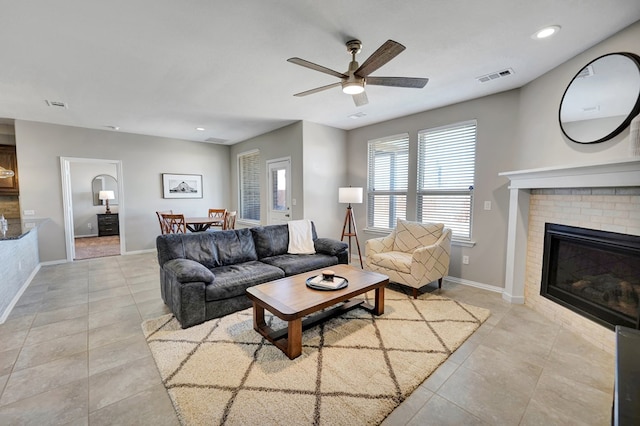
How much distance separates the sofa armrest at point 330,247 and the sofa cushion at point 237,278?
0.93 meters

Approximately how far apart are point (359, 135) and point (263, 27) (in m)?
3.42

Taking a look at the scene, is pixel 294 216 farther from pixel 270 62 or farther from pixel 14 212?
pixel 14 212

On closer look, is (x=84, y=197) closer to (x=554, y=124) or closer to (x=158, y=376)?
(x=158, y=376)

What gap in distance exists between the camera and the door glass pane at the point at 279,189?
5453 millimetres

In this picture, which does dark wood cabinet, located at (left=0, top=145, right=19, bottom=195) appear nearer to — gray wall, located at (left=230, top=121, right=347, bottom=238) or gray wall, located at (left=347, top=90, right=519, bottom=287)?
gray wall, located at (left=230, top=121, right=347, bottom=238)

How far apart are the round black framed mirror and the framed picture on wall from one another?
6817 millimetres

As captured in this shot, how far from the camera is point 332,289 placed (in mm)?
2475

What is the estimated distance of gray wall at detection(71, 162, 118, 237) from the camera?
25.4ft

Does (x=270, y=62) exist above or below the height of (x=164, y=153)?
above

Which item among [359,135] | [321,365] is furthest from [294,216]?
[321,365]

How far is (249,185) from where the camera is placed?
6.84m

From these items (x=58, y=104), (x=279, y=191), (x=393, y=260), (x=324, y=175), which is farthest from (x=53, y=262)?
(x=393, y=260)

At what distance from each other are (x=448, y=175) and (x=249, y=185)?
461 centimetres

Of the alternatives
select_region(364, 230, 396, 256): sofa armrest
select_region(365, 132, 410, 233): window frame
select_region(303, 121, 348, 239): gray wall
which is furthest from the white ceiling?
select_region(364, 230, 396, 256): sofa armrest
